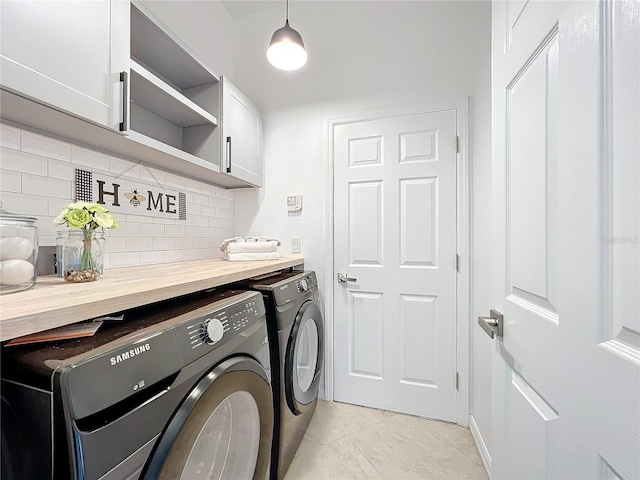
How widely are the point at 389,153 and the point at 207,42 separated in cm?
158

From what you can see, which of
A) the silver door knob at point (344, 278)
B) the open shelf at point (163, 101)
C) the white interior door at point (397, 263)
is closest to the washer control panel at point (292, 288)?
the silver door knob at point (344, 278)

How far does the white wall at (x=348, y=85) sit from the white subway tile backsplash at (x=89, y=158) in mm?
1052

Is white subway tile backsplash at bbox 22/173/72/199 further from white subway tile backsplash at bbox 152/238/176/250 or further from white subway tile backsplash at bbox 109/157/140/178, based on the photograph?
white subway tile backsplash at bbox 152/238/176/250

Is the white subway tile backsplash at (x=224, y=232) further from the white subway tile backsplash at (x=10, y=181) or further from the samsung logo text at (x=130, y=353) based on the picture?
the samsung logo text at (x=130, y=353)

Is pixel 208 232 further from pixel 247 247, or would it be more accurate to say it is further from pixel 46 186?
pixel 46 186

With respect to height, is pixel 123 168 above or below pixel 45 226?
above

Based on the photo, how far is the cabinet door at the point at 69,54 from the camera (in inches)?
31.9

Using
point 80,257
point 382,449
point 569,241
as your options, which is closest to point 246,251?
point 80,257

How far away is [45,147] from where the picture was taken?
1.15 metres

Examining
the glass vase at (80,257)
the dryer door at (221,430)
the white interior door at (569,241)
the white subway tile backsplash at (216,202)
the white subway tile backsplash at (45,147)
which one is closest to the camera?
the white interior door at (569,241)

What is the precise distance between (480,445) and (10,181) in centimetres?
253

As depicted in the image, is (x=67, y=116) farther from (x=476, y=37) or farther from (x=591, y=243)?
(x=476, y=37)

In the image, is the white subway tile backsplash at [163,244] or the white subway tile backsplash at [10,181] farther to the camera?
the white subway tile backsplash at [163,244]

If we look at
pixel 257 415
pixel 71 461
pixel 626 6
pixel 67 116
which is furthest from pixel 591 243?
pixel 67 116
